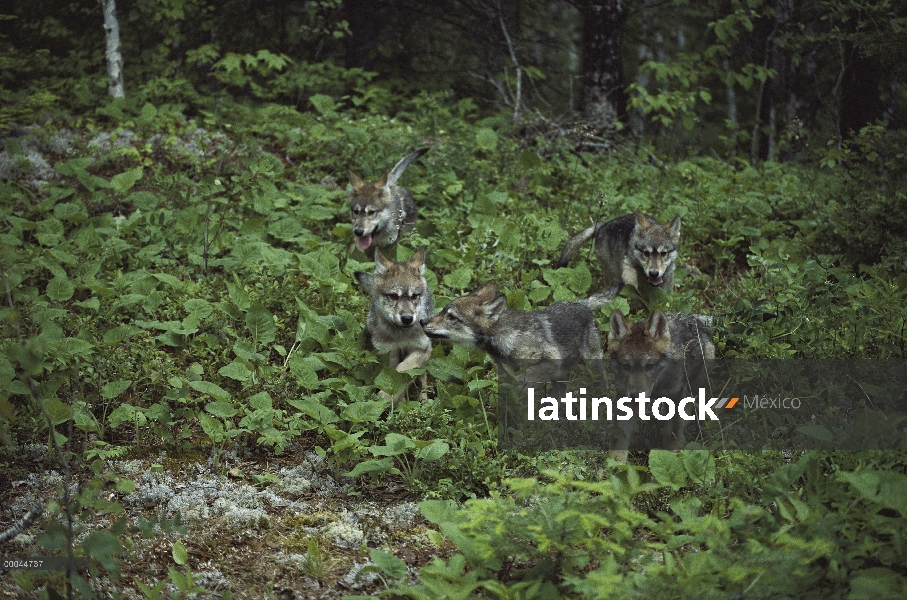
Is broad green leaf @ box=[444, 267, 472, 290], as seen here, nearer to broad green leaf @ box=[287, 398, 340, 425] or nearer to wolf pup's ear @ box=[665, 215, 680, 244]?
wolf pup's ear @ box=[665, 215, 680, 244]

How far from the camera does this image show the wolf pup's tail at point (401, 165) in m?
9.54

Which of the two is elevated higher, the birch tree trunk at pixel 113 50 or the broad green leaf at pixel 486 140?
the birch tree trunk at pixel 113 50

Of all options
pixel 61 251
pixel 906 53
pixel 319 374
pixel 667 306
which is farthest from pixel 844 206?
pixel 61 251

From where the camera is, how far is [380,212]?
8.54 meters

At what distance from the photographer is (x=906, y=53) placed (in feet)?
23.7

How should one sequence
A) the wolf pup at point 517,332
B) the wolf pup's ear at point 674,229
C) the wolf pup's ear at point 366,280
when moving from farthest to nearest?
the wolf pup's ear at point 674,229 → the wolf pup's ear at point 366,280 → the wolf pup at point 517,332

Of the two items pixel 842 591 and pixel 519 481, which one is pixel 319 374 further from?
pixel 842 591

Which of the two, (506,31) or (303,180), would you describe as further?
(506,31)

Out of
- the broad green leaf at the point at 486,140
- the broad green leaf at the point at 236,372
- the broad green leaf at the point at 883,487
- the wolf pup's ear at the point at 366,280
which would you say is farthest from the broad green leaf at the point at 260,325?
the broad green leaf at the point at 486,140

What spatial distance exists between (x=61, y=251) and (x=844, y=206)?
815 cm

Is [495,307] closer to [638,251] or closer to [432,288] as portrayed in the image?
[432,288]

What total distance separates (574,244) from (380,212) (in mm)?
2150

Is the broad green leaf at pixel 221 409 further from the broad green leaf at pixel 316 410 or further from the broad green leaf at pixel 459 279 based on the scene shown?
the broad green leaf at pixel 459 279

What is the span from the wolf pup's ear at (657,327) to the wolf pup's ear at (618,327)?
0.14 metres
